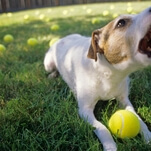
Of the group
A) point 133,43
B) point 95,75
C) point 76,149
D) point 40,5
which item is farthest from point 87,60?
point 40,5

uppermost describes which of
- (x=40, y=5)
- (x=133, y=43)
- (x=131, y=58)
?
(x=133, y=43)

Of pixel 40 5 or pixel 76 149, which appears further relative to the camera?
pixel 40 5

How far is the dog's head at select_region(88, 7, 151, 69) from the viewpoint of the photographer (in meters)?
2.40

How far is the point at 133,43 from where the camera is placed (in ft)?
8.08

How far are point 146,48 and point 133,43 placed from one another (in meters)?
0.15

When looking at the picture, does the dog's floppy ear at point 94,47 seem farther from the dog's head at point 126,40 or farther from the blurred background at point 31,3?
the blurred background at point 31,3

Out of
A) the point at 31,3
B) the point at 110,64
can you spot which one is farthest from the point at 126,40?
the point at 31,3

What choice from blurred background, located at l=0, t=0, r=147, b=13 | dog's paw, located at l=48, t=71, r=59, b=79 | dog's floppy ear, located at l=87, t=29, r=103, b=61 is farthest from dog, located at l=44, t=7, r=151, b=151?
blurred background, located at l=0, t=0, r=147, b=13

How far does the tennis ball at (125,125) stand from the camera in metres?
2.40

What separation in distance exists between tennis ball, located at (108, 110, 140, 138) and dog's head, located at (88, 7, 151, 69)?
547 millimetres

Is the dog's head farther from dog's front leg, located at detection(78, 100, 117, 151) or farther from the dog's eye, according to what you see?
dog's front leg, located at detection(78, 100, 117, 151)

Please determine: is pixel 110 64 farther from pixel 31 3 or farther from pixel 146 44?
pixel 31 3

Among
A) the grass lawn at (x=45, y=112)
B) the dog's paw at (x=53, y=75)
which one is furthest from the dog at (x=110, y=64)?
the dog's paw at (x=53, y=75)

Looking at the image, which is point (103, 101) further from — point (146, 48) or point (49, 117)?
point (146, 48)
